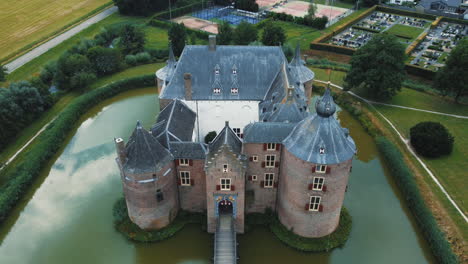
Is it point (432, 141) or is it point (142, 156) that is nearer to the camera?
point (142, 156)

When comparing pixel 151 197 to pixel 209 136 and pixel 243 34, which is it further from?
pixel 243 34

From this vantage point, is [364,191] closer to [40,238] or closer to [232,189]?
[232,189]

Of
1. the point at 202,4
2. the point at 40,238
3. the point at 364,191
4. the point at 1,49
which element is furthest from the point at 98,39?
the point at 364,191

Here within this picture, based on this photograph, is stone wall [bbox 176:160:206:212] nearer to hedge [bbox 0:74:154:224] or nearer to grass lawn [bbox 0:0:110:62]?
hedge [bbox 0:74:154:224]

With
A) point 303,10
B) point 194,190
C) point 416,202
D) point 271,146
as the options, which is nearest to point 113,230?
point 194,190

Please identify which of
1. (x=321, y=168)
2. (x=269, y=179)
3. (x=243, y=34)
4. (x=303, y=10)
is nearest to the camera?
(x=321, y=168)

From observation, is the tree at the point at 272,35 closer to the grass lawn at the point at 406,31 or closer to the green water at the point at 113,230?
the green water at the point at 113,230
